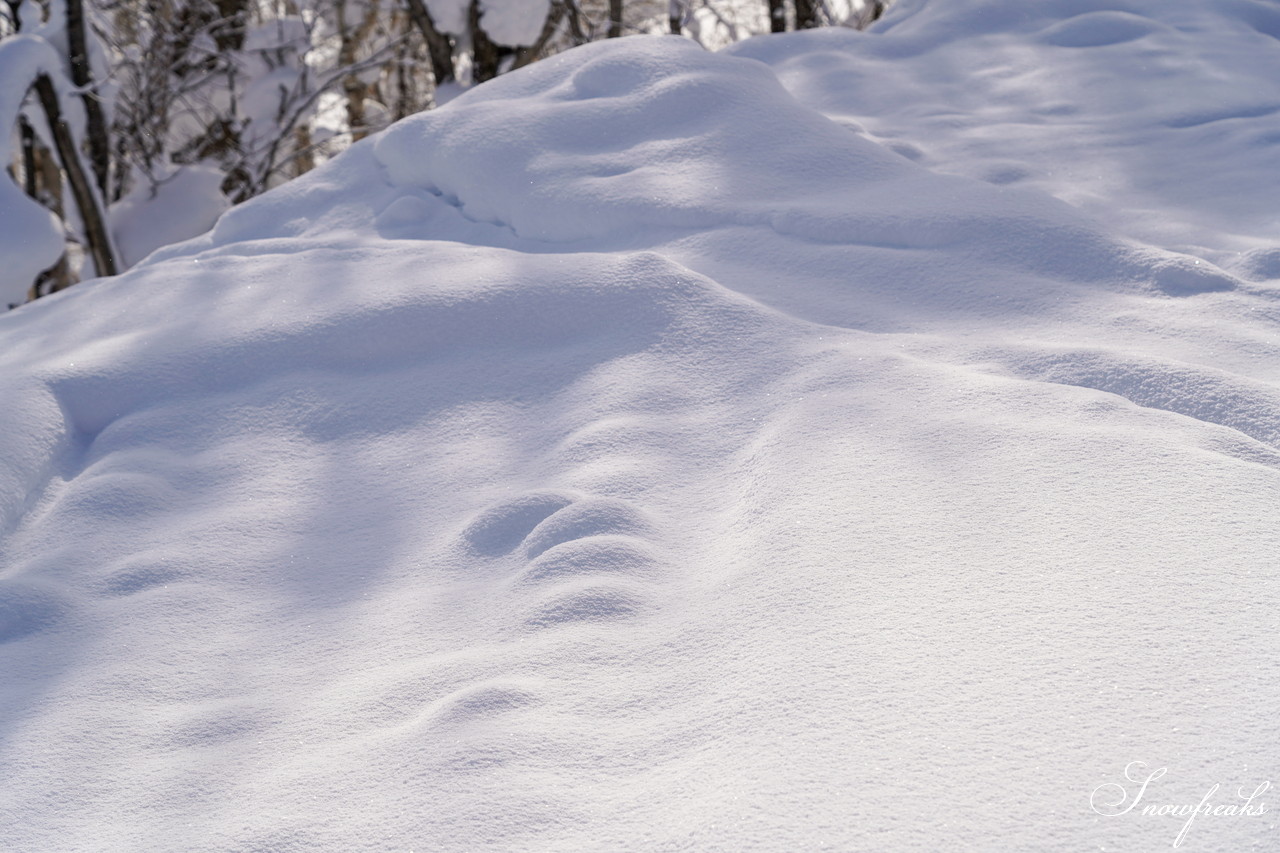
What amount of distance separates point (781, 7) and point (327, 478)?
26.7ft

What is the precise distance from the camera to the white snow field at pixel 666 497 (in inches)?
46.8

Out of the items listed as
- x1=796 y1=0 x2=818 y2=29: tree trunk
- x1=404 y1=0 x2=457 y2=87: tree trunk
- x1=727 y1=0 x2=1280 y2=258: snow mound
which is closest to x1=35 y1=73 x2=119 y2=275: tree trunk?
x1=727 y1=0 x2=1280 y2=258: snow mound

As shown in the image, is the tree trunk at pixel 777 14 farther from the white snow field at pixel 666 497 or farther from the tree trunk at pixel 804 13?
the white snow field at pixel 666 497

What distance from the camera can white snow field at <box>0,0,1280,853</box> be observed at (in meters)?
1.19

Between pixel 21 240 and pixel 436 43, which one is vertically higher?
pixel 436 43

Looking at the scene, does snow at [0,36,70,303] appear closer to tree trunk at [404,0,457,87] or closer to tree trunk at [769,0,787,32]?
tree trunk at [404,0,457,87]

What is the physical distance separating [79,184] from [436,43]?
3657 mm

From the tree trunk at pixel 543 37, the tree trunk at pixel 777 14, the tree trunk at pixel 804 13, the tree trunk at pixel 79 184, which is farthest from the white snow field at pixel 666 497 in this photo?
the tree trunk at pixel 804 13

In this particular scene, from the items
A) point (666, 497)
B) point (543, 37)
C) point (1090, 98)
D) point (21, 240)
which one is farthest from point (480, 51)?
point (666, 497)

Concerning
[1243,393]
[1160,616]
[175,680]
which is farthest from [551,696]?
[1243,393]

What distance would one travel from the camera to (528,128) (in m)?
3.08

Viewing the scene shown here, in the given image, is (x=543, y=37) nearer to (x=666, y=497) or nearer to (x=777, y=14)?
(x=777, y=14)

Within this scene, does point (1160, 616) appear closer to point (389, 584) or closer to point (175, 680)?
point (389, 584)

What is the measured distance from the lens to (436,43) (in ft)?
27.1
